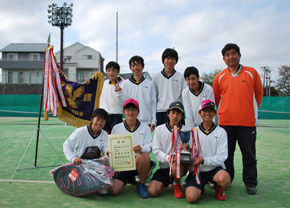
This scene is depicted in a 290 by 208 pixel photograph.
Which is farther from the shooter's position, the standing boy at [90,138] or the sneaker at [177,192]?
the standing boy at [90,138]

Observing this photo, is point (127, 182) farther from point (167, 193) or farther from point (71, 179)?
point (71, 179)

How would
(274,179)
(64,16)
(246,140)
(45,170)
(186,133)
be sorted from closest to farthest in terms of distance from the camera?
(186,133)
(246,140)
(274,179)
(45,170)
(64,16)

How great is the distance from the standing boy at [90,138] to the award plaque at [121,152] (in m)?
0.15

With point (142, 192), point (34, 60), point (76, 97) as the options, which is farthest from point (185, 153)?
point (34, 60)

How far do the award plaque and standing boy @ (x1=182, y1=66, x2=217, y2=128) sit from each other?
1.05 m

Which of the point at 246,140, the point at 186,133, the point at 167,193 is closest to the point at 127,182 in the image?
the point at 167,193

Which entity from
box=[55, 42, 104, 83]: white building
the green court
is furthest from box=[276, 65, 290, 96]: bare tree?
the green court

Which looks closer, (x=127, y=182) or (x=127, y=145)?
(x=127, y=145)

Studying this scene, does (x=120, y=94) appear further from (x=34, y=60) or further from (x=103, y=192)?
(x=34, y=60)

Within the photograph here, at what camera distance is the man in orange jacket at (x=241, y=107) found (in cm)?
362

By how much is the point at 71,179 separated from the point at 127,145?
814 millimetres

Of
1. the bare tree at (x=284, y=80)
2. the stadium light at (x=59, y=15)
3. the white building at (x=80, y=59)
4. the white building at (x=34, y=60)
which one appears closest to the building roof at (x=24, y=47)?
the white building at (x=34, y=60)

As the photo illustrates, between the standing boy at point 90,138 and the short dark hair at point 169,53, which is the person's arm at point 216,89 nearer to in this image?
the short dark hair at point 169,53

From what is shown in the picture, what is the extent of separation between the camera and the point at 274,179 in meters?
4.10
